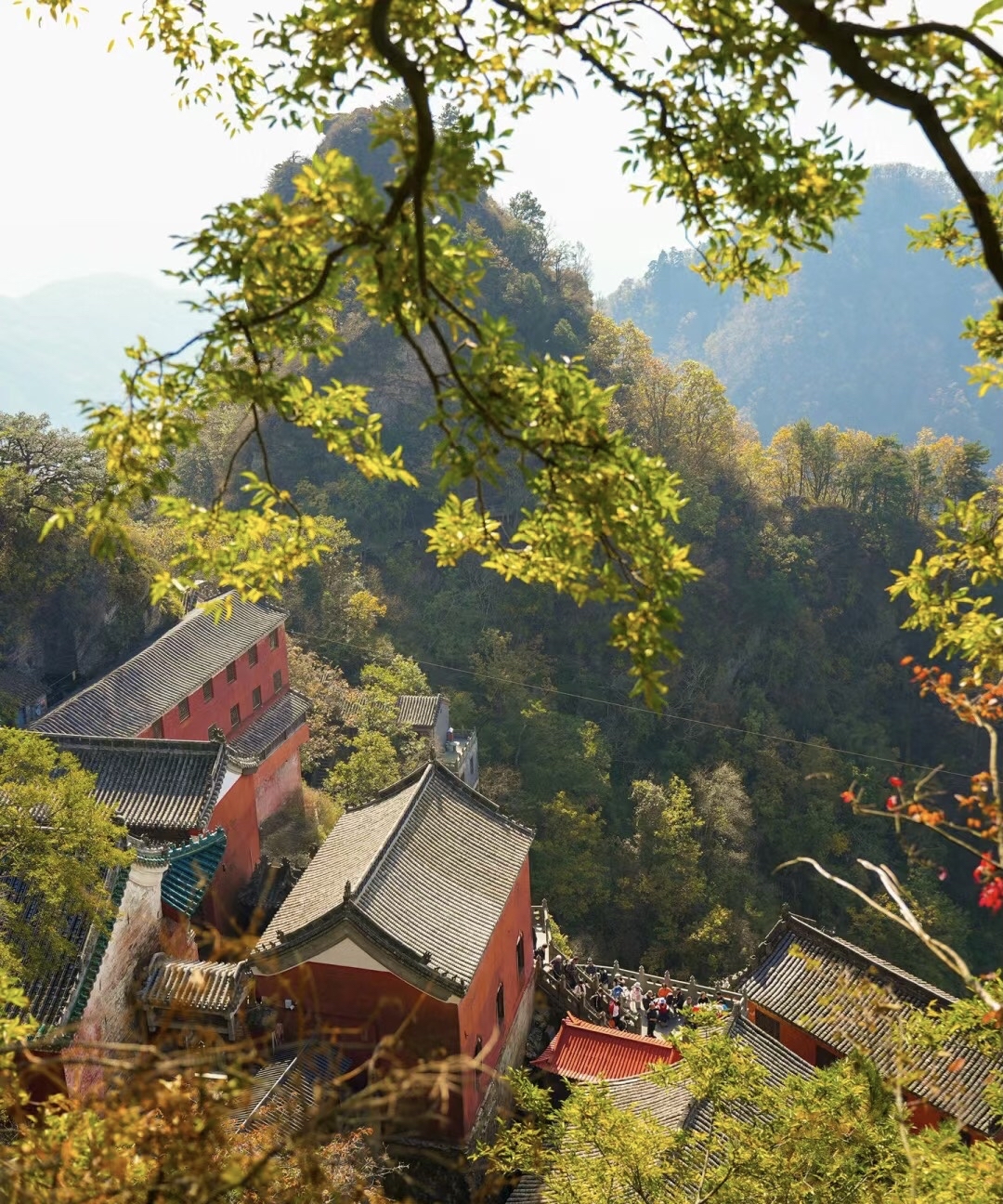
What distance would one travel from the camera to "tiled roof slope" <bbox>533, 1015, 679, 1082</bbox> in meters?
16.8

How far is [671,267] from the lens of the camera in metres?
108

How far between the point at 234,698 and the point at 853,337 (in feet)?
Result: 288

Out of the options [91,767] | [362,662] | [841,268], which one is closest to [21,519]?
[91,767]

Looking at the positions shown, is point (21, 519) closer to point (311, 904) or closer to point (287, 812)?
point (287, 812)

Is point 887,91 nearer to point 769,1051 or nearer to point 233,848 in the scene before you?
point 769,1051

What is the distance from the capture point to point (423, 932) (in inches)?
571

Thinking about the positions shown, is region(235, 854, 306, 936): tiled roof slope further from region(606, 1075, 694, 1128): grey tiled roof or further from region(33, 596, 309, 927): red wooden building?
region(606, 1075, 694, 1128): grey tiled roof

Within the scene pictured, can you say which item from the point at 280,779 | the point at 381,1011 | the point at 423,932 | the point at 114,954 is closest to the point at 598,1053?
the point at 423,932

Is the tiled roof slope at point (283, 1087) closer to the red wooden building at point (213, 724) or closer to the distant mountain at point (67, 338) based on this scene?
the red wooden building at point (213, 724)

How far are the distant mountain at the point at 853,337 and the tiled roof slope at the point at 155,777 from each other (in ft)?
274

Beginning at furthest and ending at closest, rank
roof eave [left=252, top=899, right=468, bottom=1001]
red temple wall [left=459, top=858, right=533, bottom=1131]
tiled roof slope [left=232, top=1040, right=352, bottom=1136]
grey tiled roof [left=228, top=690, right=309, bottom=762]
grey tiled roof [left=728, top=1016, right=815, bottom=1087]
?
grey tiled roof [left=228, top=690, right=309, bottom=762]
grey tiled roof [left=728, top=1016, right=815, bottom=1087]
red temple wall [left=459, top=858, right=533, bottom=1131]
roof eave [left=252, top=899, right=468, bottom=1001]
tiled roof slope [left=232, top=1040, right=352, bottom=1136]

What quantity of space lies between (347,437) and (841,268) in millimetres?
107187

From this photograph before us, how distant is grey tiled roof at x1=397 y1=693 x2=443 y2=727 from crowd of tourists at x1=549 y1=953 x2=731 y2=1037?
10.2 metres

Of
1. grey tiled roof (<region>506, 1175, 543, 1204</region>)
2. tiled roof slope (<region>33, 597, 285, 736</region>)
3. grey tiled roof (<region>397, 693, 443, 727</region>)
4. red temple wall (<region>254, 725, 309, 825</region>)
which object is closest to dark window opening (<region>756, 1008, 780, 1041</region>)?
grey tiled roof (<region>506, 1175, 543, 1204</region>)
